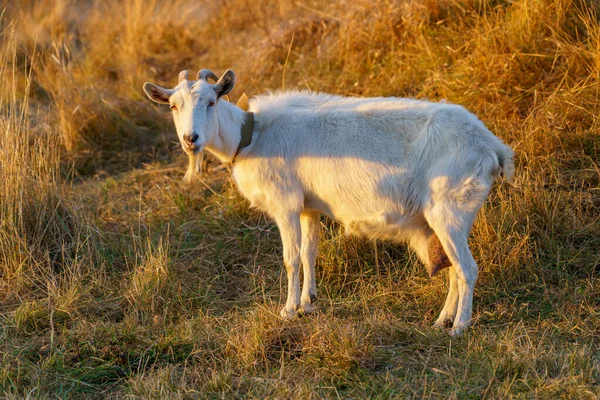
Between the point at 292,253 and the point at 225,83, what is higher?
the point at 225,83

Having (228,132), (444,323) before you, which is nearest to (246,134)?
(228,132)

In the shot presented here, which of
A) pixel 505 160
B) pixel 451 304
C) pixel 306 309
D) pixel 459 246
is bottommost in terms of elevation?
pixel 306 309

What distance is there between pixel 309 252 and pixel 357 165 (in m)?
0.88

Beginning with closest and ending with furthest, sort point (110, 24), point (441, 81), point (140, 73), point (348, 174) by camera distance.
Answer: point (348, 174) < point (441, 81) < point (140, 73) < point (110, 24)

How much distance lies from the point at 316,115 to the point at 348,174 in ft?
1.89

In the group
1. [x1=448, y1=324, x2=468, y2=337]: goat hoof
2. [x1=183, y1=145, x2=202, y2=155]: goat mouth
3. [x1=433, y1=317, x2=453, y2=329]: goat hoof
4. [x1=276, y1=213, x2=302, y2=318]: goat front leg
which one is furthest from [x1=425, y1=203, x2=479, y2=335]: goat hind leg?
[x1=183, y1=145, x2=202, y2=155]: goat mouth

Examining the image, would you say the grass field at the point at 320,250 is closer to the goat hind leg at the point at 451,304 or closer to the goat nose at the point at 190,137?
the goat hind leg at the point at 451,304

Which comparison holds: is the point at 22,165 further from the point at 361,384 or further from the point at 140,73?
the point at 140,73

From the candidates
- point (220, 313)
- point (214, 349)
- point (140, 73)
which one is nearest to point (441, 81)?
point (220, 313)

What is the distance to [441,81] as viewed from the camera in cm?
773

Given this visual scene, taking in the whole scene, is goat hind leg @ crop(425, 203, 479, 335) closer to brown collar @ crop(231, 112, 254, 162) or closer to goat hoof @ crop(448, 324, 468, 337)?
goat hoof @ crop(448, 324, 468, 337)

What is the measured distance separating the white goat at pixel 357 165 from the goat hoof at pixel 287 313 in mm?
15

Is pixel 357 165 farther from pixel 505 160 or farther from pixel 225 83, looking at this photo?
pixel 225 83

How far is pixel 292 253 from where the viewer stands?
5.67m
